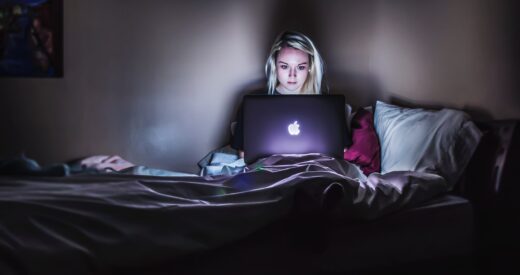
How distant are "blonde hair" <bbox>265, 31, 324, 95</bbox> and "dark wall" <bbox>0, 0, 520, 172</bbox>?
168 mm

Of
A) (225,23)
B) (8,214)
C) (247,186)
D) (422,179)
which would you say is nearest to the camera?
(8,214)

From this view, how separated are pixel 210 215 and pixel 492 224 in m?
0.92

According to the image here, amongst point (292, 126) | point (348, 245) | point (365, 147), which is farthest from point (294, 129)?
point (348, 245)

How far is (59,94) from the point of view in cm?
234

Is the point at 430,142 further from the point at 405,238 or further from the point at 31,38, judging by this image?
the point at 31,38

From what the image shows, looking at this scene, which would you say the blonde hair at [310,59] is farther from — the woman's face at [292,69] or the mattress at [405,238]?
the mattress at [405,238]

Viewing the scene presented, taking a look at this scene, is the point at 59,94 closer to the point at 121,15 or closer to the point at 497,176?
the point at 121,15

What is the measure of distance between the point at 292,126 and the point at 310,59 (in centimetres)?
81

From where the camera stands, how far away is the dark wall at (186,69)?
→ 2.24 m

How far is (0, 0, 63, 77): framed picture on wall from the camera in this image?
2238 millimetres

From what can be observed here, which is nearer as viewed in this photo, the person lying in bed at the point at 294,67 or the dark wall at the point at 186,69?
the dark wall at the point at 186,69

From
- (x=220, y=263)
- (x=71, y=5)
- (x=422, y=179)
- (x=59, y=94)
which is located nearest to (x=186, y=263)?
(x=220, y=263)

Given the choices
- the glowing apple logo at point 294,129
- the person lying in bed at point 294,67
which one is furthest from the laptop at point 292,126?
the person lying in bed at point 294,67

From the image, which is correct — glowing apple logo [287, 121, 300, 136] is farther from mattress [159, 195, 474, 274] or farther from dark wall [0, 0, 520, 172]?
dark wall [0, 0, 520, 172]
